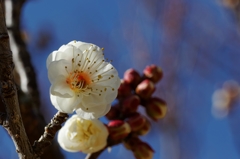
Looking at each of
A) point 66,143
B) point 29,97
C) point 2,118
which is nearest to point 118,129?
point 66,143

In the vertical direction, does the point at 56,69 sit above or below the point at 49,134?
above

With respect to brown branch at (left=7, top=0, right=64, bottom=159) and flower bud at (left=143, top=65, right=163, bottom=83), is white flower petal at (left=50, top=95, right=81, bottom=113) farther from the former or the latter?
flower bud at (left=143, top=65, right=163, bottom=83)

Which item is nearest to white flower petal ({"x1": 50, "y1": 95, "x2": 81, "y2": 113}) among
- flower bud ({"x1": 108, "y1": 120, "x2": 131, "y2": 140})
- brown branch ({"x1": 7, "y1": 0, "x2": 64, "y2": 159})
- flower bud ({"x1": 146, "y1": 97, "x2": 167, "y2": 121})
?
flower bud ({"x1": 108, "y1": 120, "x2": 131, "y2": 140})

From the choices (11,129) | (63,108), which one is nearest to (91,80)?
(63,108)

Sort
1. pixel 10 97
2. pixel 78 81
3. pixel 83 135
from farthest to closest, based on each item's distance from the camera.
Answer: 1. pixel 83 135
2. pixel 78 81
3. pixel 10 97

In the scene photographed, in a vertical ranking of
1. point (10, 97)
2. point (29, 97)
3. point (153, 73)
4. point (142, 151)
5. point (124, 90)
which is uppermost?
point (153, 73)

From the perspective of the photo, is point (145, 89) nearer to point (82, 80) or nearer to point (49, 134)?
point (82, 80)
